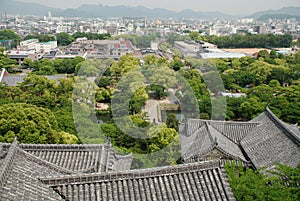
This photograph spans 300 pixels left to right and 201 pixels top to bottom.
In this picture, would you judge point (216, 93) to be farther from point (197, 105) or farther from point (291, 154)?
point (291, 154)

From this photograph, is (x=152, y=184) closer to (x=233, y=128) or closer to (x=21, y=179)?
(x=21, y=179)

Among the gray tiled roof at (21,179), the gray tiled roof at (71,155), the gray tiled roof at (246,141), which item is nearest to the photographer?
the gray tiled roof at (21,179)

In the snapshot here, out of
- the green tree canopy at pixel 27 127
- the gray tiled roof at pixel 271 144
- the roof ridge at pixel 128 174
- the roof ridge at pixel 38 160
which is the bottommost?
the green tree canopy at pixel 27 127

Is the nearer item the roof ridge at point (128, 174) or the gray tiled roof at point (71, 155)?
the roof ridge at point (128, 174)

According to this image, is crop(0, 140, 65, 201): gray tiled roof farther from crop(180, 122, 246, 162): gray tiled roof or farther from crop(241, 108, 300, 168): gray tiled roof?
crop(241, 108, 300, 168): gray tiled roof

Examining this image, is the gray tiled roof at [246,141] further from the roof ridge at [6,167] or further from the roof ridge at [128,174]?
the roof ridge at [6,167]

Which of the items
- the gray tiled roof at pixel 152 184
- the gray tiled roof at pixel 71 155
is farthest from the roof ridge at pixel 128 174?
the gray tiled roof at pixel 71 155

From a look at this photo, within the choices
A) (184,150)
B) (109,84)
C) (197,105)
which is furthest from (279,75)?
(184,150)
